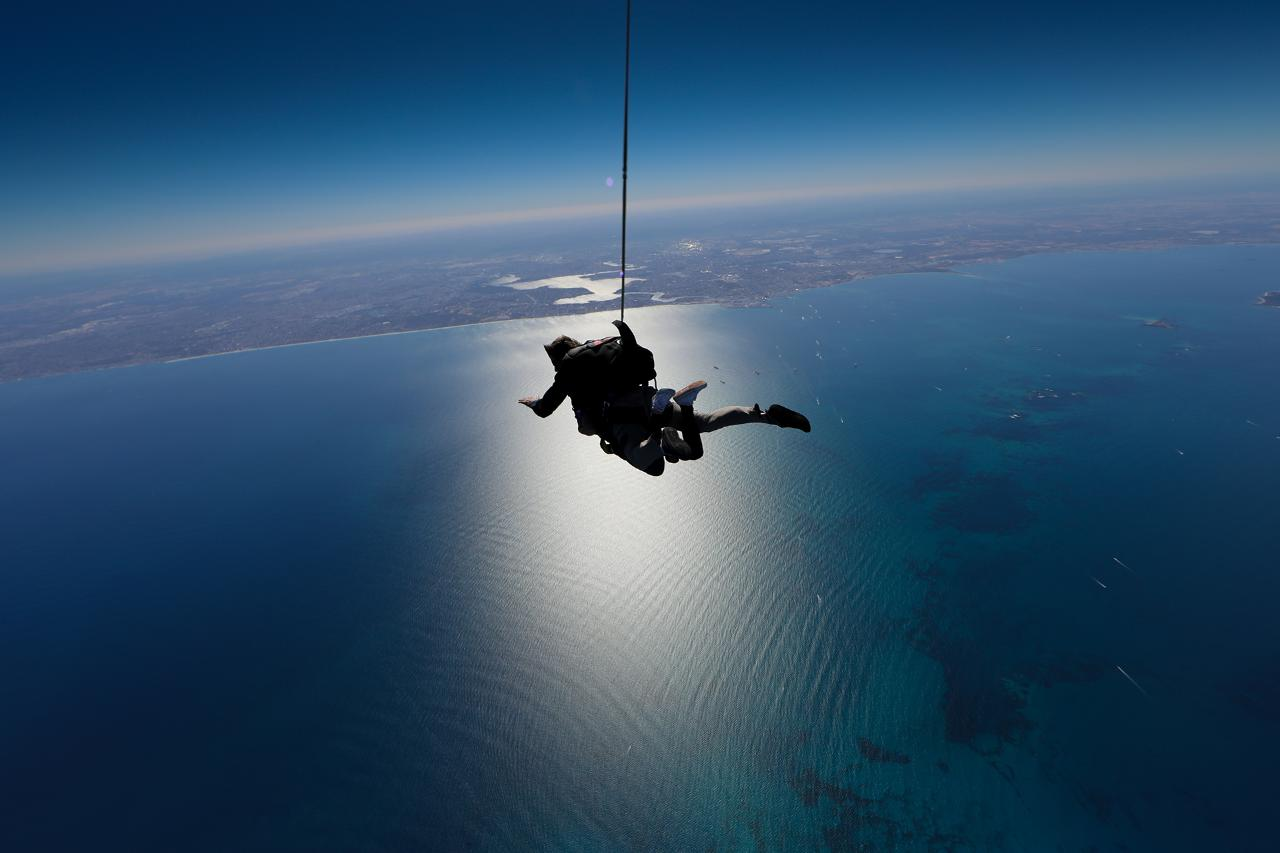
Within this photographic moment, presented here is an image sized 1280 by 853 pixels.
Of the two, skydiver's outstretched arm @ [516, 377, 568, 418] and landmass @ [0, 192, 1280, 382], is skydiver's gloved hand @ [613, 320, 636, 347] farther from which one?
landmass @ [0, 192, 1280, 382]

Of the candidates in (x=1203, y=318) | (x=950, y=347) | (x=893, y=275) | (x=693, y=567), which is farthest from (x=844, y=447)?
(x=893, y=275)

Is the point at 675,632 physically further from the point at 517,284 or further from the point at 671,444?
the point at 517,284

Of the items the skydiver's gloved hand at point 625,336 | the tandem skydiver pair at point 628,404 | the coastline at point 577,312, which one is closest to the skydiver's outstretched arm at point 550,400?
the tandem skydiver pair at point 628,404

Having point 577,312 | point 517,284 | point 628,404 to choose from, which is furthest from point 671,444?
point 517,284

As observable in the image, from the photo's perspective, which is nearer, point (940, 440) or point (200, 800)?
point (200, 800)

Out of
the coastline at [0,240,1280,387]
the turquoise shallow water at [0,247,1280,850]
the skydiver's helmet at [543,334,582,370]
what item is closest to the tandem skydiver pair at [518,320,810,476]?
the skydiver's helmet at [543,334,582,370]

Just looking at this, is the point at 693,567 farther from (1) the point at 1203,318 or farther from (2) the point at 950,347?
(1) the point at 1203,318
